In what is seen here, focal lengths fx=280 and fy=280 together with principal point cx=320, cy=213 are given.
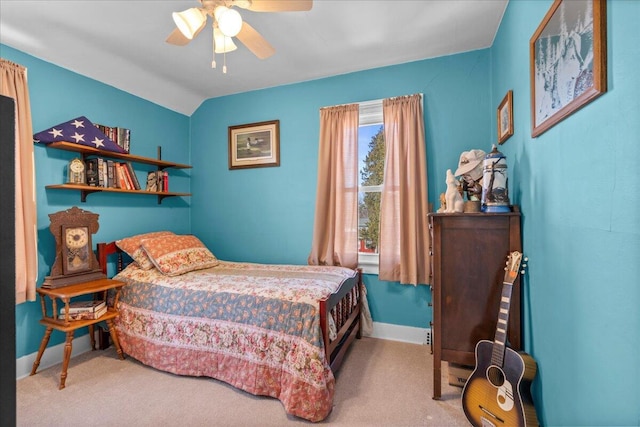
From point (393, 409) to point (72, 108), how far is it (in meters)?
3.50

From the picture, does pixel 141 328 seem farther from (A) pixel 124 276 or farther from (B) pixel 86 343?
(B) pixel 86 343

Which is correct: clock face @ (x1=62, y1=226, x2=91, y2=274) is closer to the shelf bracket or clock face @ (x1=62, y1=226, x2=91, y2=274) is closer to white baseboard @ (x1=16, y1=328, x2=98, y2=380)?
the shelf bracket

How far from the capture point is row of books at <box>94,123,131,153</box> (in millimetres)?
2648

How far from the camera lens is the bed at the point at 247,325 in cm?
170

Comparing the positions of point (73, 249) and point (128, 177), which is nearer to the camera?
point (73, 249)

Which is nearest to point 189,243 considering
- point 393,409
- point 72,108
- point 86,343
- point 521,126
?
point 86,343

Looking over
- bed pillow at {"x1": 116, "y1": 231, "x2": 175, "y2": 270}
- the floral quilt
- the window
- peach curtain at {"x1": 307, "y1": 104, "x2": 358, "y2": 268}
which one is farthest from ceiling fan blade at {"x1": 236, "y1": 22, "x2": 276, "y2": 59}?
bed pillow at {"x1": 116, "y1": 231, "x2": 175, "y2": 270}

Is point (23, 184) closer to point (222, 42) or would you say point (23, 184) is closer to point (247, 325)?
point (222, 42)

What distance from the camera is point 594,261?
951 mm

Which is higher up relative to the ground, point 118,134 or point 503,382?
point 118,134

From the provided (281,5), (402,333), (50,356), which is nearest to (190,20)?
(281,5)

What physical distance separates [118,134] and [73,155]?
412 mm

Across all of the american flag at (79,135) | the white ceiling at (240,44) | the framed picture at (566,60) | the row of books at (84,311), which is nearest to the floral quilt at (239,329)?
the row of books at (84,311)

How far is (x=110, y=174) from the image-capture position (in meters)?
2.62
